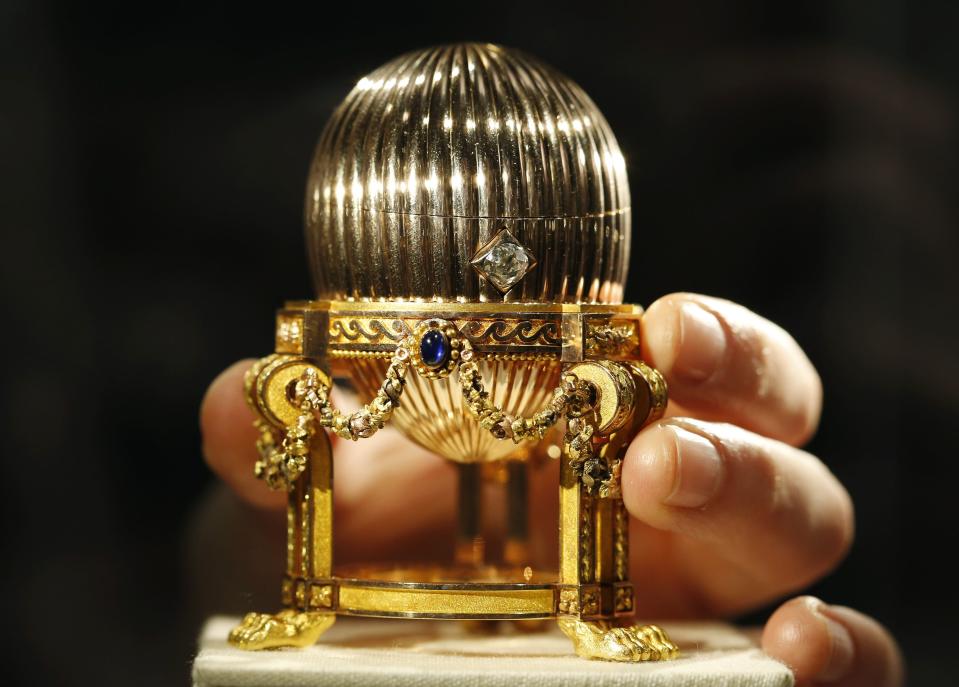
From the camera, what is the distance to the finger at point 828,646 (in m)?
1.19

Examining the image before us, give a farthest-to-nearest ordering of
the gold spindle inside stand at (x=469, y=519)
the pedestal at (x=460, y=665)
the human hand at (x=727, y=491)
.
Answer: the gold spindle inside stand at (x=469, y=519)
the human hand at (x=727, y=491)
the pedestal at (x=460, y=665)

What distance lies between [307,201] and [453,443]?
264mm

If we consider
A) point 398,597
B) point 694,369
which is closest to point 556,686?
point 398,597

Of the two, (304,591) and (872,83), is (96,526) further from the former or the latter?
(872,83)

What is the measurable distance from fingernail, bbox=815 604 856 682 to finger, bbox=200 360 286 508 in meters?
0.57

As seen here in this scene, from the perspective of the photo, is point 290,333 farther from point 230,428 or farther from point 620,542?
point 620,542

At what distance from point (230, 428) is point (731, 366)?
0.50m

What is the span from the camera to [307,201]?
1241mm

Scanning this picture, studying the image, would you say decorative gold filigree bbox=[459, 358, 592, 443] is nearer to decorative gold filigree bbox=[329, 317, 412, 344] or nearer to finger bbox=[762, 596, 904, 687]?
decorative gold filigree bbox=[329, 317, 412, 344]

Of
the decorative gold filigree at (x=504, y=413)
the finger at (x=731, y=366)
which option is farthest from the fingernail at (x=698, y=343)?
the decorative gold filigree at (x=504, y=413)

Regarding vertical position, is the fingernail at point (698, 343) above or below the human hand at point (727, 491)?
above

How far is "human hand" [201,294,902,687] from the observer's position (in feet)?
3.80

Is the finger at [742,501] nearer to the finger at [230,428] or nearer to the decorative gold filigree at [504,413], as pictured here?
the decorative gold filigree at [504,413]

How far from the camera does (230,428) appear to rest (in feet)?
4.38
